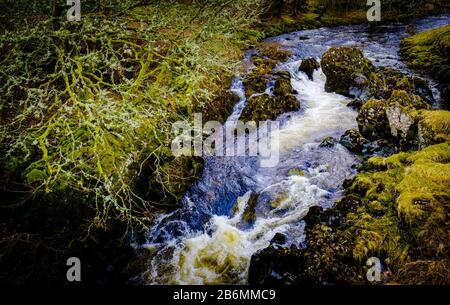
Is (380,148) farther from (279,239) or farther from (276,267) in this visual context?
(276,267)

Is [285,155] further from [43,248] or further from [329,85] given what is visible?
[43,248]

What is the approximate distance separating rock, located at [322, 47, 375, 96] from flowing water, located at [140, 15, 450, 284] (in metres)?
1.44

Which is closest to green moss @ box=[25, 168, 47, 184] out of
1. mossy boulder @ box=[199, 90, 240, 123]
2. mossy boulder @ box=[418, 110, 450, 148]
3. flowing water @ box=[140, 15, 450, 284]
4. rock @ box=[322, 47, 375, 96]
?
flowing water @ box=[140, 15, 450, 284]

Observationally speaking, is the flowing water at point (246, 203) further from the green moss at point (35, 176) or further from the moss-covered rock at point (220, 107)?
the green moss at point (35, 176)

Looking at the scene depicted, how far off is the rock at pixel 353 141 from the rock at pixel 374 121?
0.82 feet

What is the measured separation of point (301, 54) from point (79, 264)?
15.8 m

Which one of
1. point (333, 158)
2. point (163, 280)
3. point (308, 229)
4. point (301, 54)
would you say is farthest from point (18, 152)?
point (301, 54)

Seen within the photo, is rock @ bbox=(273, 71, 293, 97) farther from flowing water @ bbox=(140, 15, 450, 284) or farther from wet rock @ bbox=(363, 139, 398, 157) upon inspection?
wet rock @ bbox=(363, 139, 398, 157)

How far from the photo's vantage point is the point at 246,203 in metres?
8.36

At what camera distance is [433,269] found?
489cm

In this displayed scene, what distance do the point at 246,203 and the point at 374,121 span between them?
16.3ft

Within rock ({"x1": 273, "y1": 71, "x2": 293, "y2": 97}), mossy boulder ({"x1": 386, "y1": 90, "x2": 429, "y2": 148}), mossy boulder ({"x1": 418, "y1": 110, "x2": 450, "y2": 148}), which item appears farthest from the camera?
rock ({"x1": 273, "y1": 71, "x2": 293, "y2": 97})

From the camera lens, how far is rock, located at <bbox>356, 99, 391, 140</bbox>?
9.81m

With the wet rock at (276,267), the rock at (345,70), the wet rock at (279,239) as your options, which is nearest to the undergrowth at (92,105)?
the wet rock at (276,267)
